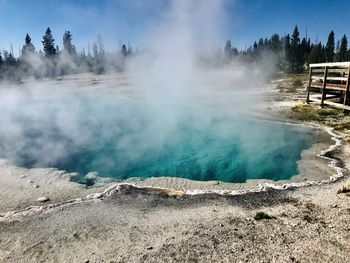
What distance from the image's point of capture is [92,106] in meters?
24.8

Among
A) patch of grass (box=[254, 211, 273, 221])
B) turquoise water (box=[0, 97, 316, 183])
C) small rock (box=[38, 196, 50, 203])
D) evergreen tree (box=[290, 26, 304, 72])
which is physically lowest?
turquoise water (box=[0, 97, 316, 183])

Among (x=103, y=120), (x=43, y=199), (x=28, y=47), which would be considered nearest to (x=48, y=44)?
(x=28, y=47)

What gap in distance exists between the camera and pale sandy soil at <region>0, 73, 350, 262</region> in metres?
5.21

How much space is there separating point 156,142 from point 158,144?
34 cm

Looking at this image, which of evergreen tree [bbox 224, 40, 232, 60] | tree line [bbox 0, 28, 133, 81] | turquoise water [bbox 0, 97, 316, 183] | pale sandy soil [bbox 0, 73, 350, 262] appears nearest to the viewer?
pale sandy soil [bbox 0, 73, 350, 262]

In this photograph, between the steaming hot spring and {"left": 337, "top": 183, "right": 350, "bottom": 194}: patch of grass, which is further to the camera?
the steaming hot spring

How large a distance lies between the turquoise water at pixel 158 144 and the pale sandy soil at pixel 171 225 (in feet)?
6.99

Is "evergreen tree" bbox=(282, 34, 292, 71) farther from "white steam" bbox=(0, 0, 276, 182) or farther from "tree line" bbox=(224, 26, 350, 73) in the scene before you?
"white steam" bbox=(0, 0, 276, 182)

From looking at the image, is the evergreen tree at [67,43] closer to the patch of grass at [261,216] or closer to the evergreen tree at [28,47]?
the evergreen tree at [28,47]

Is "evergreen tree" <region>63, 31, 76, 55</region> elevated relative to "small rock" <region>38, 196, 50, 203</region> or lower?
elevated

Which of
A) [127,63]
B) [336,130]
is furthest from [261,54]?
[336,130]

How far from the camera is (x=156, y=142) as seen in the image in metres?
13.9

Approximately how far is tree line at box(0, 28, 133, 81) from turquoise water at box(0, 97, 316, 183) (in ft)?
118

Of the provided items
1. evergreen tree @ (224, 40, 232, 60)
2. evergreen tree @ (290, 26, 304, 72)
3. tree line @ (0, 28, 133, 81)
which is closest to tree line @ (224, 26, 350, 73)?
evergreen tree @ (290, 26, 304, 72)
